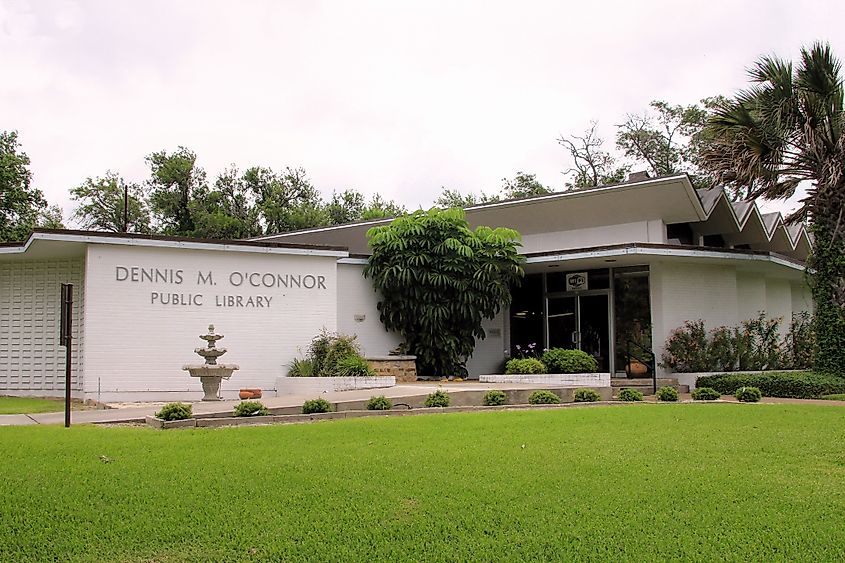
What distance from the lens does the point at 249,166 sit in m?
43.1

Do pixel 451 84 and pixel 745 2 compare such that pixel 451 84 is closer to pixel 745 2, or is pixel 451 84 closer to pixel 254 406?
pixel 745 2

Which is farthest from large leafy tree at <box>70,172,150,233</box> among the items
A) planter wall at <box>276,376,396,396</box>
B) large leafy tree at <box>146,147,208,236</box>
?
planter wall at <box>276,376,396,396</box>

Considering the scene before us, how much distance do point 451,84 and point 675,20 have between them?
324 inches

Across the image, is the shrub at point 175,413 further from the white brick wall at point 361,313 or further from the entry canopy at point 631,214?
the entry canopy at point 631,214

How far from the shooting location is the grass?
16.3ft

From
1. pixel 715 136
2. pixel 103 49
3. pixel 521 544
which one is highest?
pixel 103 49

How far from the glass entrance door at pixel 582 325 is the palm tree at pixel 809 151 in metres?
4.75

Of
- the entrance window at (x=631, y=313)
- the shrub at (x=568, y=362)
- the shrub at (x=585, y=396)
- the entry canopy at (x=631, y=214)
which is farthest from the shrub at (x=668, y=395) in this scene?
the entry canopy at (x=631, y=214)

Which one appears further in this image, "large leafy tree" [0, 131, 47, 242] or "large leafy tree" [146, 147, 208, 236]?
"large leafy tree" [146, 147, 208, 236]

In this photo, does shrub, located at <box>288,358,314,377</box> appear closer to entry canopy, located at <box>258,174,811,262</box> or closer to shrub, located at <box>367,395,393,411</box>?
shrub, located at <box>367,395,393,411</box>

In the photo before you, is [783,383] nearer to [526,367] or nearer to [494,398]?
[526,367]

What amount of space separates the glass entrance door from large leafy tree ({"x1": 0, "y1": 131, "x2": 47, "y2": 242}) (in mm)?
22546

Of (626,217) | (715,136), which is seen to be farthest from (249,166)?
(715,136)

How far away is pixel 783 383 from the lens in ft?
56.2
